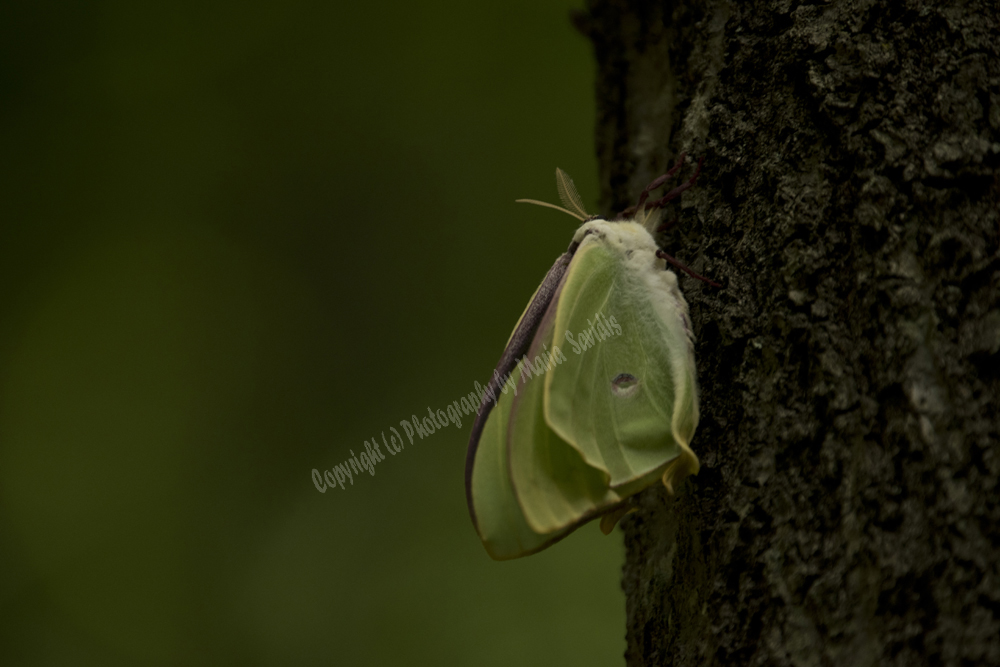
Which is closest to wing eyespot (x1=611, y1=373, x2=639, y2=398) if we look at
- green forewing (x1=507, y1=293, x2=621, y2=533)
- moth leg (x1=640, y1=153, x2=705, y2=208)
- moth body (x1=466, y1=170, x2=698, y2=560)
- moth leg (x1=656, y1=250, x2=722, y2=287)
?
moth body (x1=466, y1=170, x2=698, y2=560)

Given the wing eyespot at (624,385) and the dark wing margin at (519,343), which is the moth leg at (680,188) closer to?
the dark wing margin at (519,343)

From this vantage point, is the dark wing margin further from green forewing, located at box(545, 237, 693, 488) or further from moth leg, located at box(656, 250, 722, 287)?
moth leg, located at box(656, 250, 722, 287)

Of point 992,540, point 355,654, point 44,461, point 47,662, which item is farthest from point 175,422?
point 992,540

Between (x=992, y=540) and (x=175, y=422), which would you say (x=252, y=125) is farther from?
(x=992, y=540)

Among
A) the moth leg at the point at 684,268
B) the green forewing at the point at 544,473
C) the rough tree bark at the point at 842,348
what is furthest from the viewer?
the moth leg at the point at 684,268

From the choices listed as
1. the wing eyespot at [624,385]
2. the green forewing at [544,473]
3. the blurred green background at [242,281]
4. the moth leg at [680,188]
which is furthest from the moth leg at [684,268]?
the blurred green background at [242,281]

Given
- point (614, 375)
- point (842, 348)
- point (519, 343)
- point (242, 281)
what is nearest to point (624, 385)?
point (614, 375)

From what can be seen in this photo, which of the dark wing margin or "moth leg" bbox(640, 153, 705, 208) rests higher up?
"moth leg" bbox(640, 153, 705, 208)
